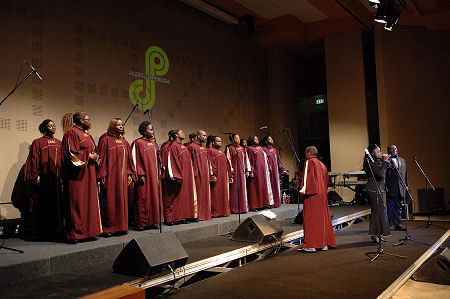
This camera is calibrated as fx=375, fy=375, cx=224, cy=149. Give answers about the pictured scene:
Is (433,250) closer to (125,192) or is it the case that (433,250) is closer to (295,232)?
(295,232)

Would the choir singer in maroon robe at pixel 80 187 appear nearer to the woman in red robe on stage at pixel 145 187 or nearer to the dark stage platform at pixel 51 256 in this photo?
the dark stage platform at pixel 51 256

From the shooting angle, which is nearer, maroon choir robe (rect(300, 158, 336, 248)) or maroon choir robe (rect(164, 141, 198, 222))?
maroon choir robe (rect(300, 158, 336, 248))

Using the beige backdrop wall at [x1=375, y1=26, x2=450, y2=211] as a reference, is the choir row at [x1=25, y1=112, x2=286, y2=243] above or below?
below

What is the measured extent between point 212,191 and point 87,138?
2.97 meters

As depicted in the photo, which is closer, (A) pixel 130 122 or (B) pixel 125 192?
(B) pixel 125 192

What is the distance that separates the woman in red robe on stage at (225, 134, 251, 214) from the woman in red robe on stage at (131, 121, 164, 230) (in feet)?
7.55

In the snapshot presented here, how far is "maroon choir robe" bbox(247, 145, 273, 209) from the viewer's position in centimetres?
837

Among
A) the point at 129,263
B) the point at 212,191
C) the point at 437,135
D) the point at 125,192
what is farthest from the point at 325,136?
the point at 129,263

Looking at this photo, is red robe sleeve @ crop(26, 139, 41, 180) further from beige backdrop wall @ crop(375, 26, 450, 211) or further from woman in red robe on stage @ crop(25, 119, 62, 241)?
beige backdrop wall @ crop(375, 26, 450, 211)

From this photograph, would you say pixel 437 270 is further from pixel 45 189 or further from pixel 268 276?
pixel 45 189

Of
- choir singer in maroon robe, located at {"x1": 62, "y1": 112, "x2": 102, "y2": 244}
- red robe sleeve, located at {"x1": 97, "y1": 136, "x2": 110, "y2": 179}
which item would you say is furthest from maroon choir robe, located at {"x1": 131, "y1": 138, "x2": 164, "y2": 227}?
choir singer in maroon robe, located at {"x1": 62, "y1": 112, "x2": 102, "y2": 244}

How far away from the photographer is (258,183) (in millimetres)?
8422

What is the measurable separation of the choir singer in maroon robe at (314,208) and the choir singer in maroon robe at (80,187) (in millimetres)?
2783

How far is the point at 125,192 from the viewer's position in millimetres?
5266
